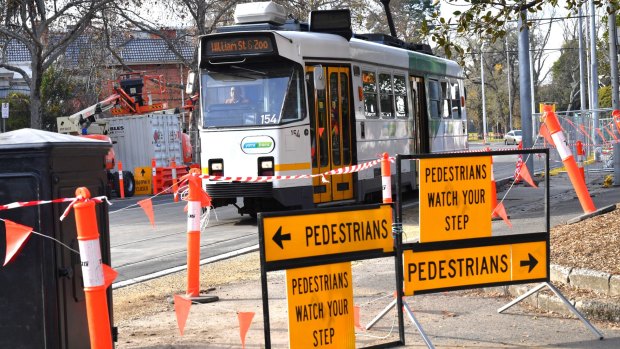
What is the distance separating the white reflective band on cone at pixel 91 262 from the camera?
5.52 m

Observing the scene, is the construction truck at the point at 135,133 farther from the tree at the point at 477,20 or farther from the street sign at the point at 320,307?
the street sign at the point at 320,307

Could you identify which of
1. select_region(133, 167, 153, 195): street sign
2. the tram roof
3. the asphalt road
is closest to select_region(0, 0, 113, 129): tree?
select_region(133, 167, 153, 195): street sign

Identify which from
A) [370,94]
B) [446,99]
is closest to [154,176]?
[446,99]

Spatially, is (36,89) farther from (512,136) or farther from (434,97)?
(512,136)

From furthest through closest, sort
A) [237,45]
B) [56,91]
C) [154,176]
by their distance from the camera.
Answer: [56,91], [154,176], [237,45]

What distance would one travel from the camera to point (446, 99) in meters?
24.6

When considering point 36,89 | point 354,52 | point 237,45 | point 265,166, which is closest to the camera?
point 237,45

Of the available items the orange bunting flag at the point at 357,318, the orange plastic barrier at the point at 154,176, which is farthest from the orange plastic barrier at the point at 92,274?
the orange plastic barrier at the point at 154,176

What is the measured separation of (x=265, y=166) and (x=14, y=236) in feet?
36.4

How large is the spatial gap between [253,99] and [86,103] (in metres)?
43.4

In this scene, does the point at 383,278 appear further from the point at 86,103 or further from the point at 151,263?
the point at 86,103

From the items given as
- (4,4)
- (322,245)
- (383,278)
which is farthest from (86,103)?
(322,245)

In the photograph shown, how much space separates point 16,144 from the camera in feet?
19.9

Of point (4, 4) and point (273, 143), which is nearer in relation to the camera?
point (273, 143)
